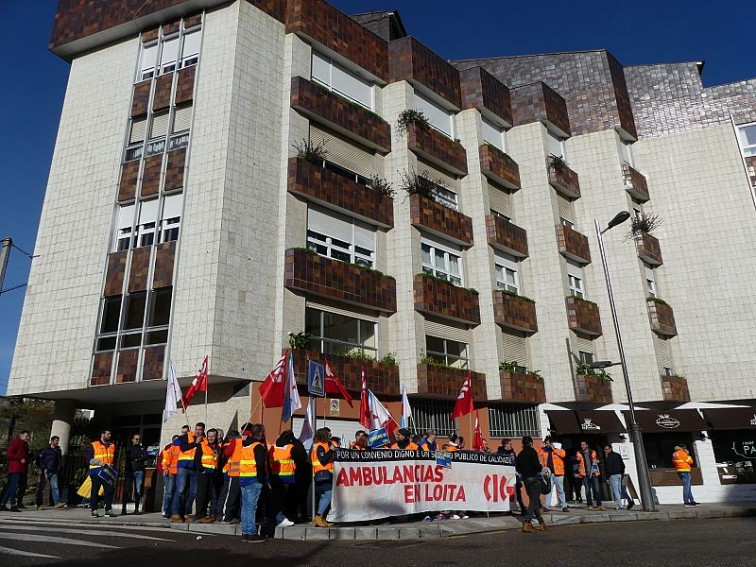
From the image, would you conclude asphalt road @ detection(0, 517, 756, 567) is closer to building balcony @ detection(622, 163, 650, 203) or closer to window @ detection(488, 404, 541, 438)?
window @ detection(488, 404, 541, 438)

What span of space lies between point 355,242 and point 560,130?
1426 centimetres

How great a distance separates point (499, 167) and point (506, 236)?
3.30 m

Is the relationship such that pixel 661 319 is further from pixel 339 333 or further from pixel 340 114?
pixel 340 114

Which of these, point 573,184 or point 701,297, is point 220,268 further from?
point 701,297

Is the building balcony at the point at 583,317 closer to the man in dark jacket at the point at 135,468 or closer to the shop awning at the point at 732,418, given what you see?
the shop awning at the point at 732,418

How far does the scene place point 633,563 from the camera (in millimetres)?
7062

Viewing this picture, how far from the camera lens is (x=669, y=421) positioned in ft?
86.2

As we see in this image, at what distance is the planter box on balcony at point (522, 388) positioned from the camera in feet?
77.6

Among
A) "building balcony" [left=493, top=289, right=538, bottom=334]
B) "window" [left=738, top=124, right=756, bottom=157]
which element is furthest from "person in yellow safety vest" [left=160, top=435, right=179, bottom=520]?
"window" [left=738, top=124, right=756, bottom=157]

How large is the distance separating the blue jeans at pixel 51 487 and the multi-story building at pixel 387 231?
103 inches

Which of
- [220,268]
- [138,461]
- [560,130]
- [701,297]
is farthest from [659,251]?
[138,461]

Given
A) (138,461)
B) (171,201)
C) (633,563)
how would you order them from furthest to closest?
1. (171,201)
2. (138,461)
3. (633,563)

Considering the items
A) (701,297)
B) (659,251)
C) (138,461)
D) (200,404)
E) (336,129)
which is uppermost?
(336,129)

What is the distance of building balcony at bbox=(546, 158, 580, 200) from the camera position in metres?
28.7
